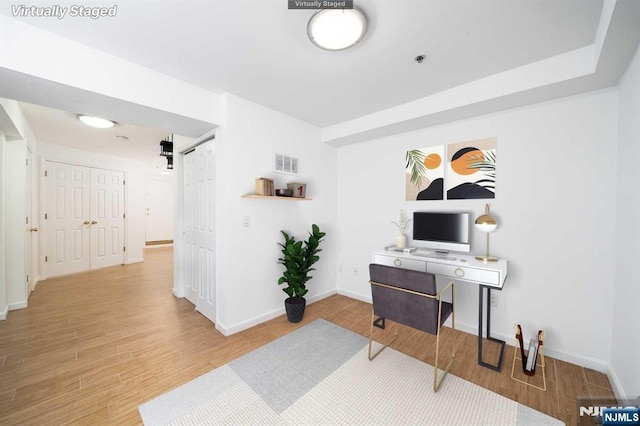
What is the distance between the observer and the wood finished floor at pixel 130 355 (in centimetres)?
160

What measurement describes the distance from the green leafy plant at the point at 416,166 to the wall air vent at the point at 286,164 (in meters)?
1.49

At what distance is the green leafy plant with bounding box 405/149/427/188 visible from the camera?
2893mm

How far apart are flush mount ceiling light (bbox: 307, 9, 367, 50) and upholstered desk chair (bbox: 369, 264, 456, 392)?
1.71 meters

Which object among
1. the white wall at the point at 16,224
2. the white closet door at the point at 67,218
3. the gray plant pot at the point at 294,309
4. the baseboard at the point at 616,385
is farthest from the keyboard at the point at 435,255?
the white closet door at the point at 67,218

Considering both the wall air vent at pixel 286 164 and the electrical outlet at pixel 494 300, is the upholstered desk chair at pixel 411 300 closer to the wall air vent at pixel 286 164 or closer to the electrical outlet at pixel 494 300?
the electrical outlet at pixel 494 300

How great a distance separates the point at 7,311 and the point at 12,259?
0.65 meters

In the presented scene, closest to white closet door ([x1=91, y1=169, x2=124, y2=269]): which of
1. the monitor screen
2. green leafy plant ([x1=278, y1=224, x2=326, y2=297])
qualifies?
green leafy plant ([x1=278, y1=224, x2=326, y2=297])

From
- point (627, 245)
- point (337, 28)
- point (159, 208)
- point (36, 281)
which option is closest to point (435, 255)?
point (627, 245)

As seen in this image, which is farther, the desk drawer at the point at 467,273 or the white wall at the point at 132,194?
the white wall at the point at 132,194

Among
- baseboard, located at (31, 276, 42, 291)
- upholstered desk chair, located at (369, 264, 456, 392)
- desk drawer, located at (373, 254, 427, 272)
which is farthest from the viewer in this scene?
baseboard, located at (31, 276, 42, 291)

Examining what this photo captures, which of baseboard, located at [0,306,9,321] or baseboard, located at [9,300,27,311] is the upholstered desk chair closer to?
baseboard, located at [0,306,9,321]

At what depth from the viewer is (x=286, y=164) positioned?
306cm

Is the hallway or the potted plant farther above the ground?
the potted plant

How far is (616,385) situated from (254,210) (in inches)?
132
